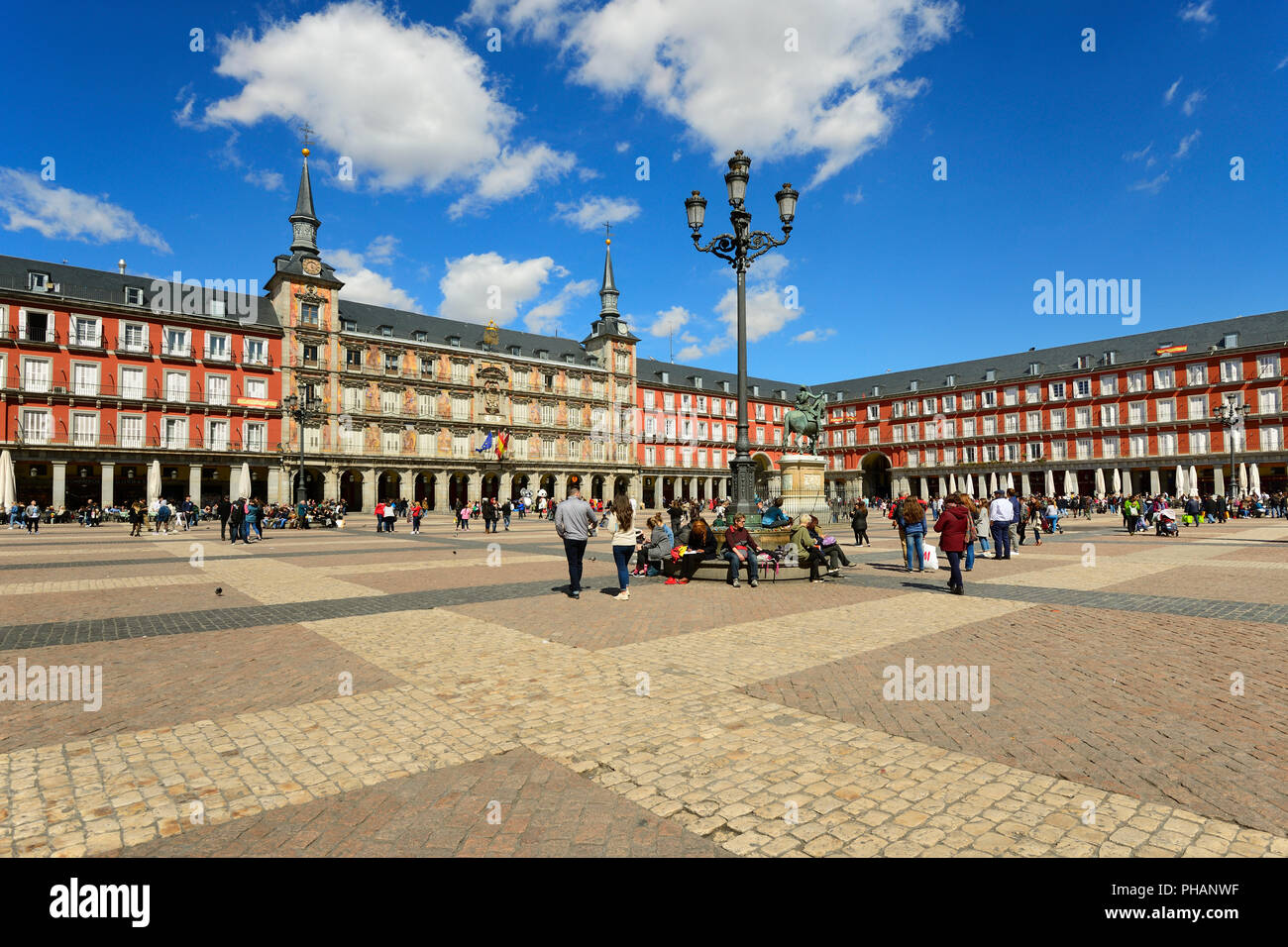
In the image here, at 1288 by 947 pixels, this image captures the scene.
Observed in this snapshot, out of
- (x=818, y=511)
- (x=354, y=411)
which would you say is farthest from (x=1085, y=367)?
(x=354, y=411)

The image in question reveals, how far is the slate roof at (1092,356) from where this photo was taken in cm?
5175

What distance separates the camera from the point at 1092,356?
194 ft

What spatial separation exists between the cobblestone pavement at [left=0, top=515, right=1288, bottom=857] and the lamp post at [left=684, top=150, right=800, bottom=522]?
457cm

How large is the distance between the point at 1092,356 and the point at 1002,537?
55942 millimetres

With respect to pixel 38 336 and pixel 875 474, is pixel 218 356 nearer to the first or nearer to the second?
pixel 38 336

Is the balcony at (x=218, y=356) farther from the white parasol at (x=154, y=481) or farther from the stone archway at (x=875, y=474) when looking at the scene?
the stone archway at (x=875, y=474)

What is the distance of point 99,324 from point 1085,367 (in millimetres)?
77115

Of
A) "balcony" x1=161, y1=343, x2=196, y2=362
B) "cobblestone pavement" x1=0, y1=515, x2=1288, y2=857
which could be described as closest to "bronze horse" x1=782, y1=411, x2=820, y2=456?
"cobblestone pavement" x1=0, y1=515, x2=1288, y2=857

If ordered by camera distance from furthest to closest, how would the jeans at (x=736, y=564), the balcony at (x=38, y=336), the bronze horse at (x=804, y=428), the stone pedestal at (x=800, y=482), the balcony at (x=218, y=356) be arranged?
1. the balcony at (x=218, y=356)
2. the balcony at (x=38, y=336)
3. the bronze horse at (x=804, y=428)
4. the stone pedestal at (x=800, y=482)
5. the jeans at (x=736, y=564)

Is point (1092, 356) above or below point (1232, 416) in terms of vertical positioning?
above

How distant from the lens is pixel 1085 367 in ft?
192

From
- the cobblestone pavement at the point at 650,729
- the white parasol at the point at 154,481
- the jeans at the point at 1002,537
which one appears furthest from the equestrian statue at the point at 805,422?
the white parasol at the point at 154,481

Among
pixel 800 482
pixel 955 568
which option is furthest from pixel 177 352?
pixel 955 568

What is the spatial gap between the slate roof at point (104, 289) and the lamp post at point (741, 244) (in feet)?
145
